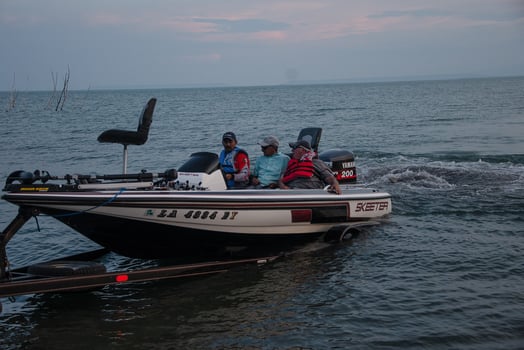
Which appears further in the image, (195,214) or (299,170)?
(299,170)

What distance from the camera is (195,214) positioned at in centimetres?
748

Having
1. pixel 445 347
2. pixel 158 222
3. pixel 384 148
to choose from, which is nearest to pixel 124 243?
pixel 158 222

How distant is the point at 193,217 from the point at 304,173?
90.5 inches

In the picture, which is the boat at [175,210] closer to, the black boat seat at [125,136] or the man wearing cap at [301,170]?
the black boat seat at [125,136]

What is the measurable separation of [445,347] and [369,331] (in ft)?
2.59

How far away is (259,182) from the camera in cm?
929

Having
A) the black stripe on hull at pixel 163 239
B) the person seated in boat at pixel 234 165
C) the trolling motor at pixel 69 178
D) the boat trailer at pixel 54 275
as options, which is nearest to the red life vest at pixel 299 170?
the person seated in boat at pixel 234 165

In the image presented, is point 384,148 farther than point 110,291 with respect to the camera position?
Yes

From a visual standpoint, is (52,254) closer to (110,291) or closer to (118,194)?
(110,291)

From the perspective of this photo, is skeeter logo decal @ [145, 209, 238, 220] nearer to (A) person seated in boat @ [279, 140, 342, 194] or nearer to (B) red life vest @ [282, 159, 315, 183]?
(A) person seated in boat @ [279, 140, 342, 194]

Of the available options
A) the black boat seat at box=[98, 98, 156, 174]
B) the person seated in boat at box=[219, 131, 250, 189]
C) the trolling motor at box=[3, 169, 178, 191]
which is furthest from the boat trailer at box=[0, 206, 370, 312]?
the person seated in boat at box=[219, 131, 250, 189]

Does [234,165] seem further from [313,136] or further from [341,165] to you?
[341,165]

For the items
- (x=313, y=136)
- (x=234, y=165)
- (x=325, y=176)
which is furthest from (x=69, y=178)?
(x=313, y=136)

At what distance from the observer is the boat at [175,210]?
687 centimetres
